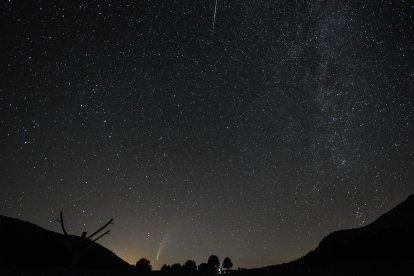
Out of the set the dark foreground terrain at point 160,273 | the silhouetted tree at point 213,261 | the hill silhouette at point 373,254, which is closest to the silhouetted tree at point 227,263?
the silhouetted tree at point 213,261

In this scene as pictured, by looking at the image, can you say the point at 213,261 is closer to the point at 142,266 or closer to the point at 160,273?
the point at 142,266

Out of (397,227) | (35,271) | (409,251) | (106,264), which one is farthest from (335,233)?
(35,271)

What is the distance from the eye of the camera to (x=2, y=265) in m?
18.9

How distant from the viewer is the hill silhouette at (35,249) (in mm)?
21906

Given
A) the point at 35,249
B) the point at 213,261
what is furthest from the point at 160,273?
the point at 213,261

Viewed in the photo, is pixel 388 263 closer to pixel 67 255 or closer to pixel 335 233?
pixel 67 255

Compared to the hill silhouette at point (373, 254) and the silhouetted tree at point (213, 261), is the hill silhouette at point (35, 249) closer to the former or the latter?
the hill silhouette at point (373, 254)

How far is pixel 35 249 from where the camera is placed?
972 inches

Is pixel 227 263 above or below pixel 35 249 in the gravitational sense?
below

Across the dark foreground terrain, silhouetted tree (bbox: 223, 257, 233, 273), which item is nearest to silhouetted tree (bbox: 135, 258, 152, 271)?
the dark foreground terrain

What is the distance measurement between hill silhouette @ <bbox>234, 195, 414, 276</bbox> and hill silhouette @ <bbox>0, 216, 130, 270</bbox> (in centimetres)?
1275

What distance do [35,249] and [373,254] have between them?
25.9 meters

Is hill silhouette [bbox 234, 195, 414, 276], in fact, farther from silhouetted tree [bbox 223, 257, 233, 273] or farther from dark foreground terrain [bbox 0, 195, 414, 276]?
silhouetted tree [bbox 223, 257, 233, 273]

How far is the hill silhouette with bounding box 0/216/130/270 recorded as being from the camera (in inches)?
862
